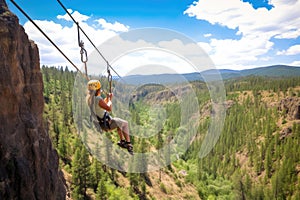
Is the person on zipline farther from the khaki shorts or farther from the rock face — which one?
the rock face

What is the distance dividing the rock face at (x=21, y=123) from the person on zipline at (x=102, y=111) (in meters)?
9.47

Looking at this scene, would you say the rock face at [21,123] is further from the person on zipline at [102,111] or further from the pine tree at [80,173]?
the pine tree at [80,173]

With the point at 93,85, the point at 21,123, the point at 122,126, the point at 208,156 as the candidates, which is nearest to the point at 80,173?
the point at 21,123

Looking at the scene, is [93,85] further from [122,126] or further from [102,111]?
[122,126]

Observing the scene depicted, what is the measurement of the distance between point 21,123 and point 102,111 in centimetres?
1156

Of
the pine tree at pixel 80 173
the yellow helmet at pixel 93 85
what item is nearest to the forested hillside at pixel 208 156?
the pine tree at pixel 80 173

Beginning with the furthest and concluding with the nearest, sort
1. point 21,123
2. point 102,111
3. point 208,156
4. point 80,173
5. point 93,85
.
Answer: point 208,156, point 80,173, point 21,123, point 102,111, point 93,85

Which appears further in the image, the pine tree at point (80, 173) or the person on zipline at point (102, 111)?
the pine tree at point (80, 173)

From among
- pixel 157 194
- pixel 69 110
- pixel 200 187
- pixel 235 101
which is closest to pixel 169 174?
pixel 200 187

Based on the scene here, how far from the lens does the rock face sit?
1434cm

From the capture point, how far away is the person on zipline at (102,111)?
5949 millimetres

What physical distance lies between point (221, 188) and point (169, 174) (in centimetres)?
972

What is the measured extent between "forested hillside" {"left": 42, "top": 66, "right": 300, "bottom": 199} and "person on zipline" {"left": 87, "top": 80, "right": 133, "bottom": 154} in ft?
41.1

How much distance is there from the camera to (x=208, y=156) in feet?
237
